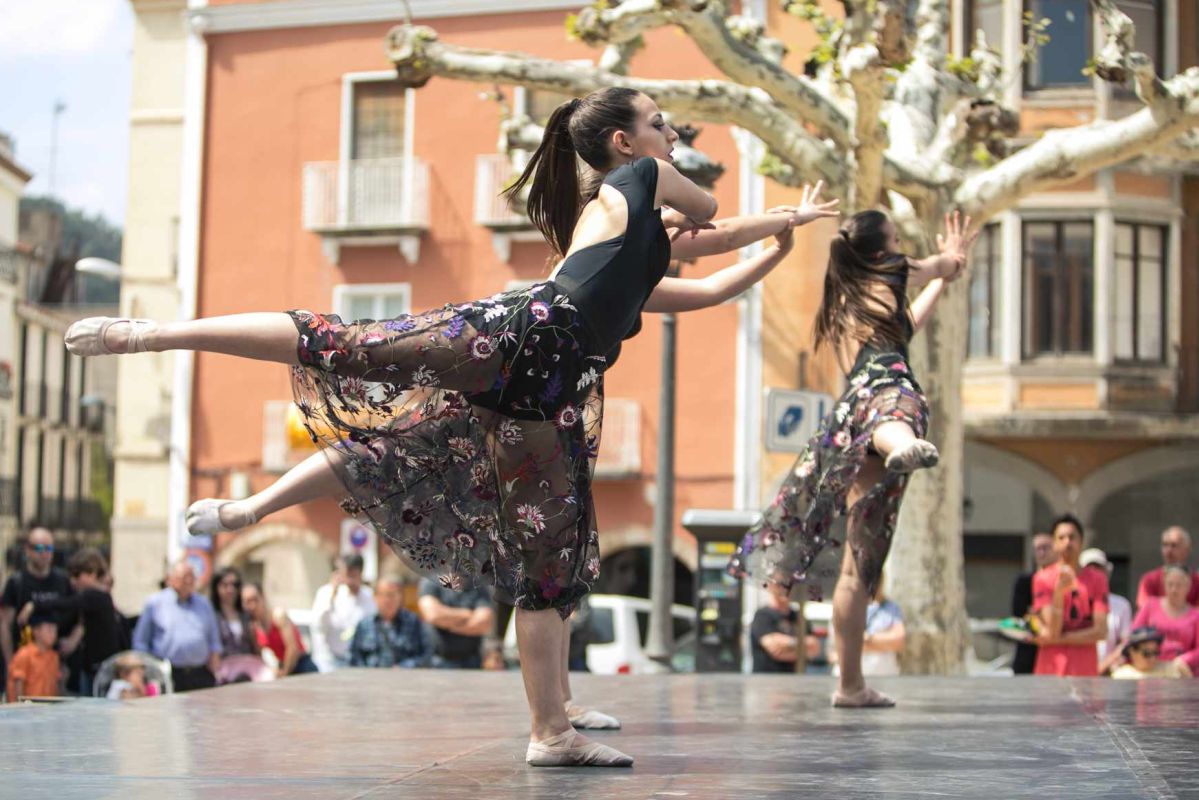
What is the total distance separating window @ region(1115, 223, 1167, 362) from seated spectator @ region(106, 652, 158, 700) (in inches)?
716

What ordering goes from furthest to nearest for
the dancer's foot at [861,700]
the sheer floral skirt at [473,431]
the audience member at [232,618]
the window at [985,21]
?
the window at [985,21] < the audience member at [232,618] < the dancer's foot at [861,700] < the sheer floral skirt at [473,431]

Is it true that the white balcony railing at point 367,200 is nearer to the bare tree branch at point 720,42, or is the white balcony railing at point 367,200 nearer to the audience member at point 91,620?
the bare tree branch at point 720,42

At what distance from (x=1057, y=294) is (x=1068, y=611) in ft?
50.7

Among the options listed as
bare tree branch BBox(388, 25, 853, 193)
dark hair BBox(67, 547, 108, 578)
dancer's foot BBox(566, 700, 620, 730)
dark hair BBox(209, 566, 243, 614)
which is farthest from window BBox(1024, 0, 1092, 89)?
dancer's foot BBox(566, 700, 620, 730)

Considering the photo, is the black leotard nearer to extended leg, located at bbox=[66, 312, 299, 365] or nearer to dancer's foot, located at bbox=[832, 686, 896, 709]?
extended leg, located at bbox=[66, 312, 299, 365]

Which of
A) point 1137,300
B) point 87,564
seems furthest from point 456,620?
point 1137,300

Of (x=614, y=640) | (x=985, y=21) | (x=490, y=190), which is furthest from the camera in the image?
(x=490, y=190)

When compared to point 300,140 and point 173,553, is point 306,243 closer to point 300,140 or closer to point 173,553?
point 300,140

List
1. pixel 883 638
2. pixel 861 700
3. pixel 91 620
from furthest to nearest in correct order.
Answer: pixel 883 638 < pixel 91 620 < pixel 861 700

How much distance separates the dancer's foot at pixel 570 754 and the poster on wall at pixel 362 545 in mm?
19235

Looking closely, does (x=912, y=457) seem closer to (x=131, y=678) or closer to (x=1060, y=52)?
(x=131, y=678)

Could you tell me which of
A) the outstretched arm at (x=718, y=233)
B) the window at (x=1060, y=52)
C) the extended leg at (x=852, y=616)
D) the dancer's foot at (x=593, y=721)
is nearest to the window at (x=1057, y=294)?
the window at (x=1060, y=52)

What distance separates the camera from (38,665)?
10.6 metres

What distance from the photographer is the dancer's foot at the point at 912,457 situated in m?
5.74
